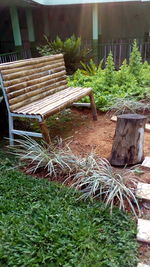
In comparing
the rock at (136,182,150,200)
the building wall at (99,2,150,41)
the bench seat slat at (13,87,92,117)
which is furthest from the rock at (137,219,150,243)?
the building wall at (99,2,150,41)

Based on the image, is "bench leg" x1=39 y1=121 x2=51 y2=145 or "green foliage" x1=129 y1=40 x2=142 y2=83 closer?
"bench leg" x1=39 y1=121 x2=51 y2=145

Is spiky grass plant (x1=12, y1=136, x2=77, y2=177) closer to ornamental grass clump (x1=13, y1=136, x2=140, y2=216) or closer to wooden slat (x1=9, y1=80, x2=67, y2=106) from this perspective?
ornamental grass clump (x1=13, y1=136, x2=140, y2=216)

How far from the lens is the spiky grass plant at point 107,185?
197 centimetres

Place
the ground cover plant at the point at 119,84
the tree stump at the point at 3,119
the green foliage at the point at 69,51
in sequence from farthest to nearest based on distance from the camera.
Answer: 1. the green foliage at the point at 69,51
2. the ground cover plant at the point at 119,84
3. the tree stump at the point at 3,119

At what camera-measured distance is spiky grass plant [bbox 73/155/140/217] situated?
1967mm

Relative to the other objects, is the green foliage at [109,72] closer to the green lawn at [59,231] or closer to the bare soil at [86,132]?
the bare soil at [86,132]

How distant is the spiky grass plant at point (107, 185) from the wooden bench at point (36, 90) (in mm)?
709

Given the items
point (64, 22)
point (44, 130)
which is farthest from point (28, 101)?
point (64, 22)

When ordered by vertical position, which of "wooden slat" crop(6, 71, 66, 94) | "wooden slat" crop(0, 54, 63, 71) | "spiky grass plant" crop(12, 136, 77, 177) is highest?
"wooden slat" crop(0, 54, 63, 71)

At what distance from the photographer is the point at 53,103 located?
9.94ft

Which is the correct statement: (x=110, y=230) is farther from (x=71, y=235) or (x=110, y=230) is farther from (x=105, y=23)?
(x=105, y=23)

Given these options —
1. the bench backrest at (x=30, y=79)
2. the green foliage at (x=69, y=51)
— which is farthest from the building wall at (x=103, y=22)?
the bench backrest at (x=30, y=79)

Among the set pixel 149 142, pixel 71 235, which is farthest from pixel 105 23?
pixel 71 235

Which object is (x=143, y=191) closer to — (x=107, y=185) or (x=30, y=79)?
(x=107, y=185)
